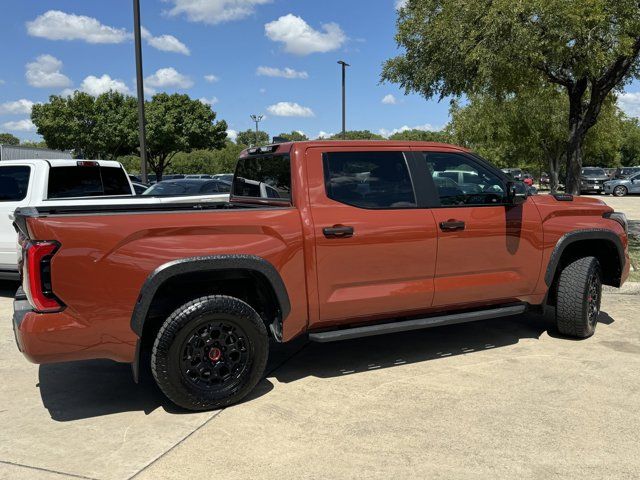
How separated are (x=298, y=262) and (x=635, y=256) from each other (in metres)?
7.29

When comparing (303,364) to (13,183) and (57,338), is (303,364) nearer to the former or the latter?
(57,338)

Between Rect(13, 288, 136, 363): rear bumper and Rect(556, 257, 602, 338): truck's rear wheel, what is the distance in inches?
151

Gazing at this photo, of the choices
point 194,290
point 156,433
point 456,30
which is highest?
point 456,30

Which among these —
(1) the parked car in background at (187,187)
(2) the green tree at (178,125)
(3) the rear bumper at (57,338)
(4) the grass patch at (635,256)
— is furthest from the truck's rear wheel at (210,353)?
(2) the green tree at (178,125)

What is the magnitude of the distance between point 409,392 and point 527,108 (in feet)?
80.6

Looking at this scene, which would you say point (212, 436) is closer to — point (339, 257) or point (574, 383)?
point (339, 257)

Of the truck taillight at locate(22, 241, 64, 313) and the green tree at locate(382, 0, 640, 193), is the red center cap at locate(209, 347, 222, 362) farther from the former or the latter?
the green tree at locate(382, 0, 640, 193)

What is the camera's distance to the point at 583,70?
27.1ft

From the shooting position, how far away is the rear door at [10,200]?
6.84 meters

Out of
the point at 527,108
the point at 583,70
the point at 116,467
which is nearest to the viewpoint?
the point at 116,467

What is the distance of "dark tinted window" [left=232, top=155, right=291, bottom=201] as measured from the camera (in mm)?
4305

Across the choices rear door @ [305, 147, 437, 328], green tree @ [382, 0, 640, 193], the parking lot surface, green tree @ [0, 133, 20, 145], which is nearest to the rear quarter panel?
rear door @ [305, 147, 437, 328]

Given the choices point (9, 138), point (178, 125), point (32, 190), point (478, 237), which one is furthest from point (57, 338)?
point (9, 138)

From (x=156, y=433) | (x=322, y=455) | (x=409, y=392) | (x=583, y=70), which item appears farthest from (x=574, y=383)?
(x=583, y=70)
